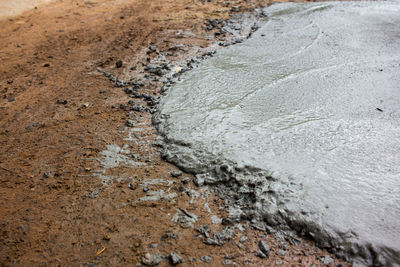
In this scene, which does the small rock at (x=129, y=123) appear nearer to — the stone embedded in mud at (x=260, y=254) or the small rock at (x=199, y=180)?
the small rock at (x=199, y=180)

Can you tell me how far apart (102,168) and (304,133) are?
1.97 meters

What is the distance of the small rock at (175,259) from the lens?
1.68 metres

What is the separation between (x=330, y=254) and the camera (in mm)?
1737

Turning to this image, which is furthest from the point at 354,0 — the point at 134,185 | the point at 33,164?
the point at 33,164

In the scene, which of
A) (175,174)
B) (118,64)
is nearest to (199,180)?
(175,174)

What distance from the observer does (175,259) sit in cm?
169

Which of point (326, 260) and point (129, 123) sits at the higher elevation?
point (129, 123)

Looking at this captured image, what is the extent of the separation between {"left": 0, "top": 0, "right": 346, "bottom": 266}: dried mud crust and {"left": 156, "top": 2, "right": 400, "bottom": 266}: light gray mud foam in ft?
0.60

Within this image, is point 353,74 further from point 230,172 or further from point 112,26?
point 112,26

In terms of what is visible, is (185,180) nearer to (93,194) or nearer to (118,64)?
(93,194)

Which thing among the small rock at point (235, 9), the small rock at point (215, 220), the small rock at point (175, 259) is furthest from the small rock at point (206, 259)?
the small rock at point (235, 9)

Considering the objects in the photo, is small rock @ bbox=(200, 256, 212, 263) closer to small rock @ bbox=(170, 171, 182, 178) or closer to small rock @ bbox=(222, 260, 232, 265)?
small rock @ bbox=(222, 260, 232, 265)

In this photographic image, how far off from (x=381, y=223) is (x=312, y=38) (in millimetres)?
3308

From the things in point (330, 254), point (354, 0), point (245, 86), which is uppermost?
point (354, 0)
